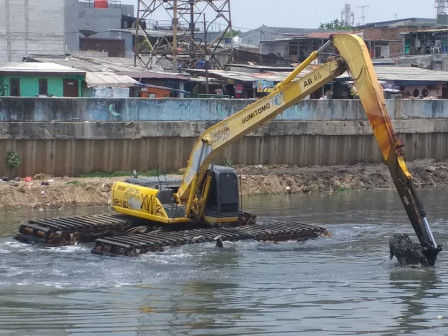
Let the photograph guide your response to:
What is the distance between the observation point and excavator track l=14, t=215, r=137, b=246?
2164 cm

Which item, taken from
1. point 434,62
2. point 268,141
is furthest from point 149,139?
point 434,62

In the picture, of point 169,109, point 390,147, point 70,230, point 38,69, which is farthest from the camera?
point 38,69

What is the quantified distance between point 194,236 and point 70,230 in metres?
2.85

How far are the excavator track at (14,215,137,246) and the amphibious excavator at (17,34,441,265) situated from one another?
0.9 inches

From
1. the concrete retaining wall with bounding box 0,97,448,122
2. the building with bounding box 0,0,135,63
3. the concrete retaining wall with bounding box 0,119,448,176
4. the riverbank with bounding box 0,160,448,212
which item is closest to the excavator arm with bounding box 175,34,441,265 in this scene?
the riverbank with bounding box 0,160,448,212

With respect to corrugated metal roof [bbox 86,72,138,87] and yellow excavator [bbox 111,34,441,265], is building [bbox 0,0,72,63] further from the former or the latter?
yellow excavator [bbox 111,34,441,265]

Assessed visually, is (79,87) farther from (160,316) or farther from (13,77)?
(160,316)

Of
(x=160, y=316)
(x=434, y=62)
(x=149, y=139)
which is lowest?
(x=160, y=316)

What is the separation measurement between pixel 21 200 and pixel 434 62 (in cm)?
3174

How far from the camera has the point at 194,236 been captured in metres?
21.1

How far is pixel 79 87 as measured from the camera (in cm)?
3922

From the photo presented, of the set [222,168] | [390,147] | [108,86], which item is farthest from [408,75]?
[390,147]

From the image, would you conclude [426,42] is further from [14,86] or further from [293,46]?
[14,86]

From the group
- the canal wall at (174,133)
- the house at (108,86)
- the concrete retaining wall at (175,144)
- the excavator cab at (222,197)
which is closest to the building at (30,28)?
the house at (108,86)
